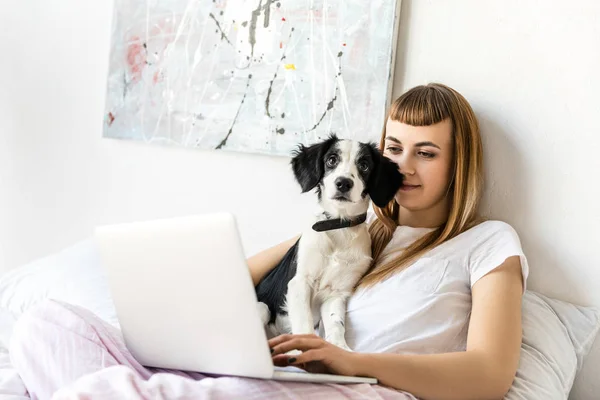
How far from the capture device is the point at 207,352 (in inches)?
43.9

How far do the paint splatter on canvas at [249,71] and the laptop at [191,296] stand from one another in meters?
0.99

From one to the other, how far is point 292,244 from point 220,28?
87cm

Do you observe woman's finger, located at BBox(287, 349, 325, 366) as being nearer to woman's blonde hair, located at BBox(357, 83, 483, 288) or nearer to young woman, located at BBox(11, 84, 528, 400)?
young woman, located at BBox(11, 84, 528, 400)

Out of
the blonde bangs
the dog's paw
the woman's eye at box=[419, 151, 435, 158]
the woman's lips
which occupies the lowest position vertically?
Result: the dog's paw

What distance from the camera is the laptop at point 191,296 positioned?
3.34ft

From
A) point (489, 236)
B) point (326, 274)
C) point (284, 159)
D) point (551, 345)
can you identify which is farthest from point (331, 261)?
point (284, 159)

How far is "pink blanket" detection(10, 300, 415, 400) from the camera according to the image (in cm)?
101

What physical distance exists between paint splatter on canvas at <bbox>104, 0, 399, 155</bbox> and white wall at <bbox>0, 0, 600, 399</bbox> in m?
0.07

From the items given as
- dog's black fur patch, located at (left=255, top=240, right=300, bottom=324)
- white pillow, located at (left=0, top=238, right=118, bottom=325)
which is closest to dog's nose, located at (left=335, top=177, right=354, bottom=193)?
dog's black fur patch, located at (left=255, top=240, right=300, bottom=324)

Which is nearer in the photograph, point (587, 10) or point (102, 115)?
point (587, 10)

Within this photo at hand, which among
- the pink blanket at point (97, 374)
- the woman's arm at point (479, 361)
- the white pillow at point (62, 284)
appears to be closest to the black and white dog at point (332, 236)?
the woman's arm at point (479, 361)

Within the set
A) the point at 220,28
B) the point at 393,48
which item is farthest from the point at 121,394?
the point at 220,28

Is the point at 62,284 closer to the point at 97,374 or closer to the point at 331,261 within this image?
the point at 331,261

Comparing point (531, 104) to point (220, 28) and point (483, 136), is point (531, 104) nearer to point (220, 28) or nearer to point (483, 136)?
point (483, 136)
